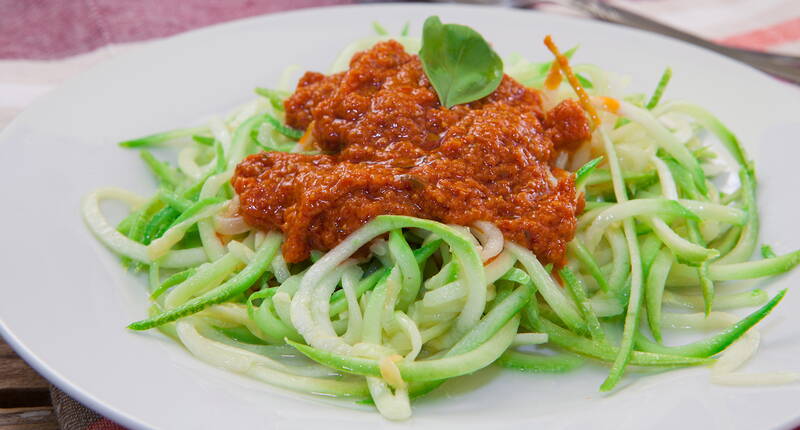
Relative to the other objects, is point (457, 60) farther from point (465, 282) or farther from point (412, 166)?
point (465, 282)

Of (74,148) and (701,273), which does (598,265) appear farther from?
(74,148)

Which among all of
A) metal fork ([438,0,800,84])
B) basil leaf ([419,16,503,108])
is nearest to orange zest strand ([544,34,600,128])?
basil leaf ([419,16,503,108])

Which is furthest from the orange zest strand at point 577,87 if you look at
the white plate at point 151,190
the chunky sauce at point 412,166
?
the white plate at point 151,190

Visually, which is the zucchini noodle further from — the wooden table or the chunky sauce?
the wooden table

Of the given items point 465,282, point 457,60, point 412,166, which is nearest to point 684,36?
point 457,60

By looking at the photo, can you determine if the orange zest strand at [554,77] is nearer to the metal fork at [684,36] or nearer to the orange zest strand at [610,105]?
the orange zest strand at [610,105]

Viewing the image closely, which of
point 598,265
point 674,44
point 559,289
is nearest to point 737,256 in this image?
point 598,265

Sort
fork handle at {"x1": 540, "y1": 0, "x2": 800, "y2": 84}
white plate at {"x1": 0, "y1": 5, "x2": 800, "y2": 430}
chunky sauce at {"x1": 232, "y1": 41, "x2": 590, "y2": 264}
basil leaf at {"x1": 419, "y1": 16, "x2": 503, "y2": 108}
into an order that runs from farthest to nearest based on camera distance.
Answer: fork handle at {"x1": 540, "y1": 0, "x2": 800, "y2": 84} < basil leaf at {"x1": 419, "y1": 16, "x2": 503, "y2": 108} < chunky sauce at {"x1": 232, "y1": 41, "x2": 590, "y2": 264} < white plate at {"x1": 0, "y1": 5, "x2": 800, "y2": 430}
